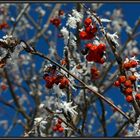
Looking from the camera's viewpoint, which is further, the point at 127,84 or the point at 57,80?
the point at 57,80

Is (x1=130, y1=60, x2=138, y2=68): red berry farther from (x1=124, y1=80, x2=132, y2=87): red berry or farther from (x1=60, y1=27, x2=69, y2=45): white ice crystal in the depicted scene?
(x1=60, y1=27, x2=69, y2=45): white ice crystal

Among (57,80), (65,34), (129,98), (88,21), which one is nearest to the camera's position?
(129,98)

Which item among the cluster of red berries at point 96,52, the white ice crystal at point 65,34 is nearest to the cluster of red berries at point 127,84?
the cluster of red berries at point 96,52

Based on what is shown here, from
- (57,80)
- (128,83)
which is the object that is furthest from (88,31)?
(128,83)

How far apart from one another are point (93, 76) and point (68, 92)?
1.47m

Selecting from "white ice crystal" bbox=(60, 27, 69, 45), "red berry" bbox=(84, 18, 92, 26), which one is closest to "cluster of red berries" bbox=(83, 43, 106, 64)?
"red berry" bbox=(84, 18, 92, 26)

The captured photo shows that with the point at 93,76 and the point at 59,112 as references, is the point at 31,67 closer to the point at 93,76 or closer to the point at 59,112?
the point at 93,76

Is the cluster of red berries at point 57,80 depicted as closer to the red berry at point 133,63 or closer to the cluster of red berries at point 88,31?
the cluster of red berries at point 88,31

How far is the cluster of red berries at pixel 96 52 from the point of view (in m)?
3.06

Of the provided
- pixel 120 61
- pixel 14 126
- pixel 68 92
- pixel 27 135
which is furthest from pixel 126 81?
pixel 14 126

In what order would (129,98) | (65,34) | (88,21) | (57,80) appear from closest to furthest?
(129,98) < (57,80) < (88,21) < (65,34)

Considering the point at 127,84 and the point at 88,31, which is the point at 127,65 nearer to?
the point at 127,84

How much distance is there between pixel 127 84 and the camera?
9.32 ft

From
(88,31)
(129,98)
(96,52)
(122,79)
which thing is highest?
(88,31)
